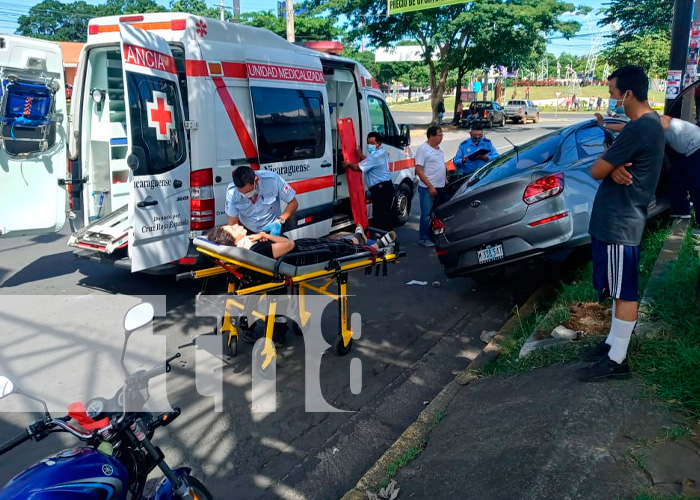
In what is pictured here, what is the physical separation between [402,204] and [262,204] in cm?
507

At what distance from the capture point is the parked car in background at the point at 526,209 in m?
5.30

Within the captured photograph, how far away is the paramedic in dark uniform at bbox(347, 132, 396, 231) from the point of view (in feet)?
27.3

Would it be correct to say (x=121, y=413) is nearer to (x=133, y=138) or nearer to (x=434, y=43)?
(x=133, y=138)

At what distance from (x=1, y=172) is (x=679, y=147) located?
7.20 meters

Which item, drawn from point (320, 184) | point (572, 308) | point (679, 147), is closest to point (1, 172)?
point (320, 184)

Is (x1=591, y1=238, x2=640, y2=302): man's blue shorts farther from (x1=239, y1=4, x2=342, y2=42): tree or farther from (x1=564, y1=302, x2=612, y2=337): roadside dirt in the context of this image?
(x1=239, y1=4, x2=342, y2=42): tree

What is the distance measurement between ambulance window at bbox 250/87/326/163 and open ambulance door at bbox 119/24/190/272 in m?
1.08

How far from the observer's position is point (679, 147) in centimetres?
573

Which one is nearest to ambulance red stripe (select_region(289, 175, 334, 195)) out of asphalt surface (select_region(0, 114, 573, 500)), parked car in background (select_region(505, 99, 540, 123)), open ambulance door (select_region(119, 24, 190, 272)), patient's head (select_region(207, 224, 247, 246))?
asphalt surface (select_region(0, 114, 573, 500))

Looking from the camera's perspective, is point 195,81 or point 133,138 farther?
point 195,81

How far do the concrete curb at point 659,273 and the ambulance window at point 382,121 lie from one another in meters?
4.53

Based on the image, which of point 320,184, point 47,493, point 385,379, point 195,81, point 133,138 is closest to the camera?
point 47,493

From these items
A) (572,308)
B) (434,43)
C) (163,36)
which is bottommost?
(572,308)

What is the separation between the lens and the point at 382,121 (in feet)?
31.4
